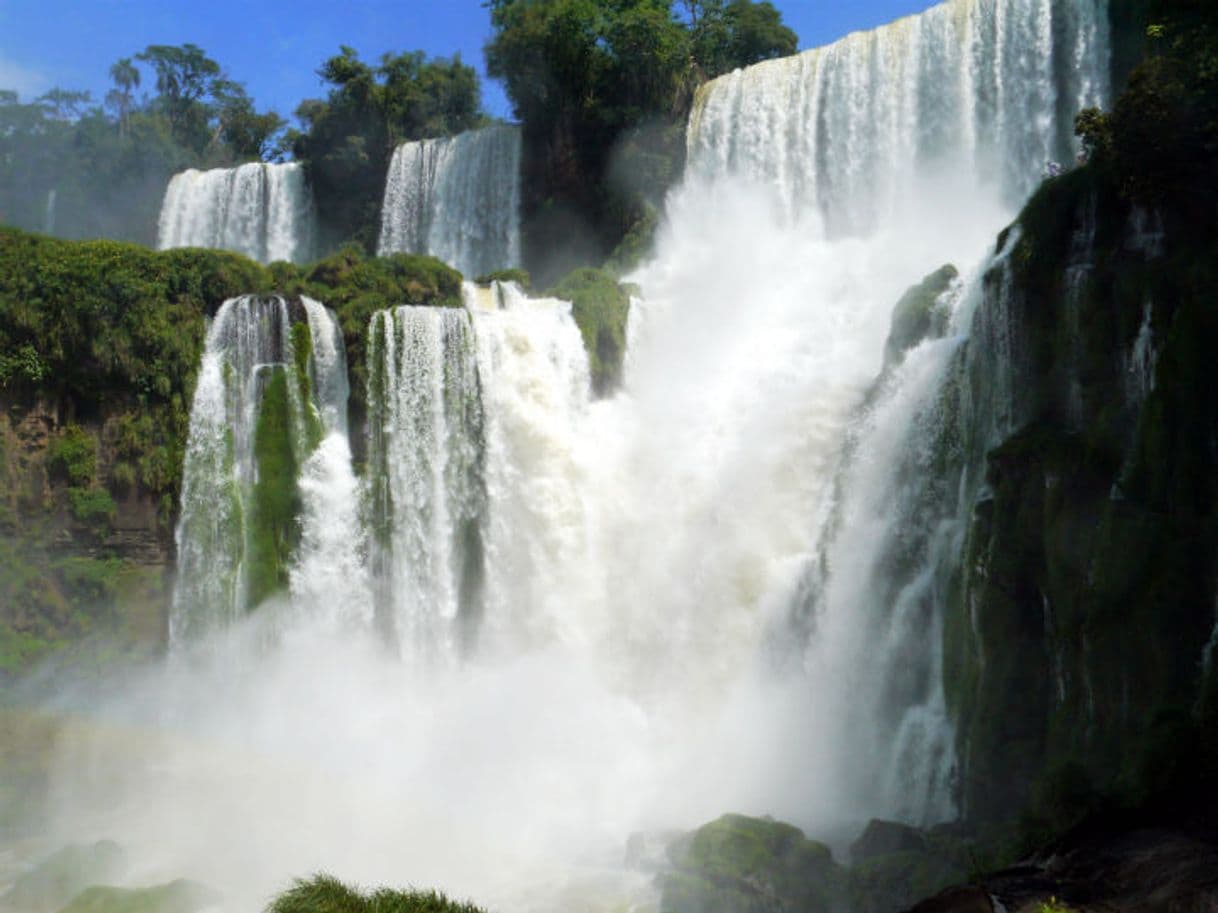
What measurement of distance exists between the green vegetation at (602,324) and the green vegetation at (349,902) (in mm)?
15420

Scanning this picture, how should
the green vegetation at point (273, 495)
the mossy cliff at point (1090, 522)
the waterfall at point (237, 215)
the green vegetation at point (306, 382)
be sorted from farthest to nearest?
1. the waterfall at point (237, 215)
2. the green vegetation at point (306, 382)
3. the green vegetation at point (273, 495)
4. the mossy cliff at point (1090, 522)

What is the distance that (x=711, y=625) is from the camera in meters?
19.5

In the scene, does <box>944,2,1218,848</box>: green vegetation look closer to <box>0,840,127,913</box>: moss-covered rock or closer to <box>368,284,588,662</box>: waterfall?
<box>368,284,588,662</box>: waterfall

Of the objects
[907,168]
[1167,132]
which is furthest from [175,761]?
[907,168]

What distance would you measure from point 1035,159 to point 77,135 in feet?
126

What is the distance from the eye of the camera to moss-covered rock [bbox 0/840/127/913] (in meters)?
14.0

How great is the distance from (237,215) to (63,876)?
27.5 meters

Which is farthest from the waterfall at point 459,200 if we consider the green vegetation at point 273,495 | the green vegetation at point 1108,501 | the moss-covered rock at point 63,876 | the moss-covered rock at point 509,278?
the green vegetation at point 1108,501

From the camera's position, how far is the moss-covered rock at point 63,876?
14.0 m

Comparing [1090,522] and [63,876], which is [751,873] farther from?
[63,876]

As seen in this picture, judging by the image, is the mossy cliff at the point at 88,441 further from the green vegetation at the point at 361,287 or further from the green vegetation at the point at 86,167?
the green vegetation at the point at 86,167

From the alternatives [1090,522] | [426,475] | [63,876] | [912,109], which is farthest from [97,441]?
[912,109]

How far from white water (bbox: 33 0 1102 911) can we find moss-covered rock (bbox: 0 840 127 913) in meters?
0.59

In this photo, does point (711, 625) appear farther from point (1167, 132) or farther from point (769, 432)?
point (1167, 132)
